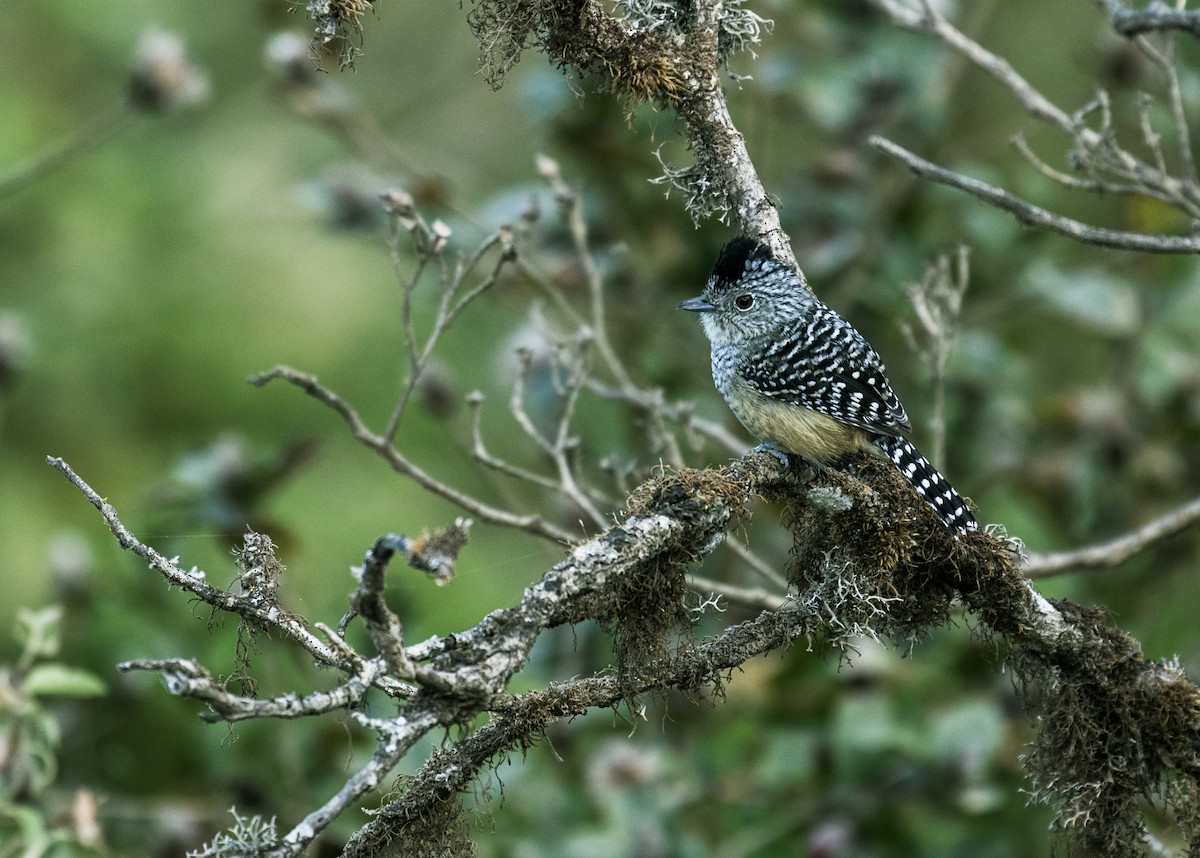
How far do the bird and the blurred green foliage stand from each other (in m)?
0.60

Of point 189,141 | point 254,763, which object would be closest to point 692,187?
point 254,763

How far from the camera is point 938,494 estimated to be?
10.0 feet

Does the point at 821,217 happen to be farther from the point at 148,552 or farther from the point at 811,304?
the point at 148,552

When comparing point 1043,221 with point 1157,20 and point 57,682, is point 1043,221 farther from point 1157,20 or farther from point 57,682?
point 57,682

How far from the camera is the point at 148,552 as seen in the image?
84.8 inches

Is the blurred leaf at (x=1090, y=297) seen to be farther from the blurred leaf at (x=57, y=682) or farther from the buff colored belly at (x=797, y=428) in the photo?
the blurred leaf at (x=57, y=682)

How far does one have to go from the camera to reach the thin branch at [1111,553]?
12.6 feet

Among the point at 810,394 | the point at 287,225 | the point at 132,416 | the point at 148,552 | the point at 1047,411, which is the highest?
the point at 287,225

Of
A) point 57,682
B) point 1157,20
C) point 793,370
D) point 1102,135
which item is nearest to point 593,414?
point 793,370

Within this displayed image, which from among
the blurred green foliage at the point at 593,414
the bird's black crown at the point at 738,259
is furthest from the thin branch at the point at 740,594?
the bird's black crown at the point at 738,259

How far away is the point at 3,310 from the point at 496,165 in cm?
333

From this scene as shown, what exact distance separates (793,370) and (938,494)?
1.24 meters

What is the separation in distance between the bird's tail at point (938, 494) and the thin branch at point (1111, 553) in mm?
535

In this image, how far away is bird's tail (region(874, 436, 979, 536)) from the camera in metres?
2.96
